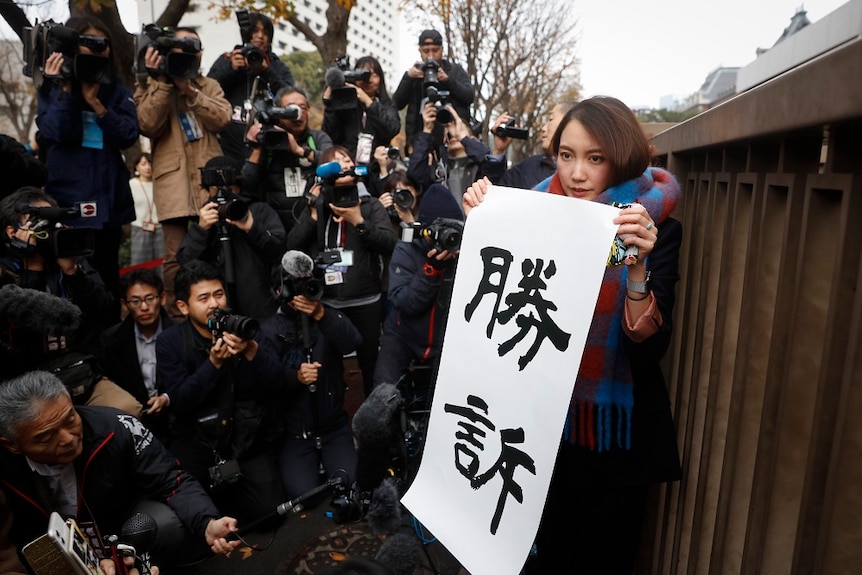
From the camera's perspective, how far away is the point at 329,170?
137 inches

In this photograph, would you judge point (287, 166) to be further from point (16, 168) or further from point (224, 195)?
point (16, 168)

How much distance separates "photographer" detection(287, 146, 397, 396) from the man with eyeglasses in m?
0.94

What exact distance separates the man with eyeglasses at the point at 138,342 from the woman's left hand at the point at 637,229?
9.77ft

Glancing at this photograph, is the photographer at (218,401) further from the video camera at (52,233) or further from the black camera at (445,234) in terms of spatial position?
the black camera at (445,234)

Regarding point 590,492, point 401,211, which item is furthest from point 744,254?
point 401,211

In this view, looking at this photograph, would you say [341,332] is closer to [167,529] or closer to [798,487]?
[167,529]

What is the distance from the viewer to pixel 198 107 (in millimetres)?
4012

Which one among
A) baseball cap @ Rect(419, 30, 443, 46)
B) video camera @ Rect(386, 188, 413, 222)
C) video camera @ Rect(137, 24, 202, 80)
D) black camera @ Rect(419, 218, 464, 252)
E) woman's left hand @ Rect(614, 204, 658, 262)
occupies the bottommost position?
black camera @ Rect(419, 218, 464, 252)

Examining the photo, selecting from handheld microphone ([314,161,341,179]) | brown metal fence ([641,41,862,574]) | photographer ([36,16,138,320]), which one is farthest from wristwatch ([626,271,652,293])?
photographer ([36,16,138,320])

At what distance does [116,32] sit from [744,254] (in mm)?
5557

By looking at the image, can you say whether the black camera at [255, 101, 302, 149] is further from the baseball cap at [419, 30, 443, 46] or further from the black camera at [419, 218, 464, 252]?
the baseball cap at [419, 30, 443, 46]

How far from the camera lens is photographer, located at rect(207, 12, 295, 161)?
4504 millimetres

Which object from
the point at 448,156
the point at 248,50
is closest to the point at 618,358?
the point at 448,156

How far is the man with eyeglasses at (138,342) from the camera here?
3.51 m
